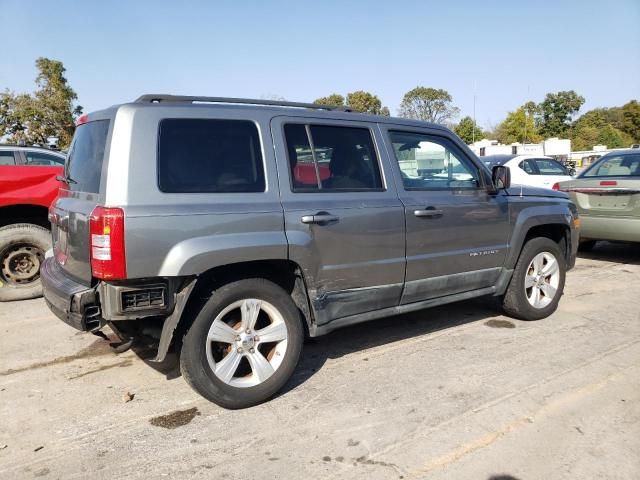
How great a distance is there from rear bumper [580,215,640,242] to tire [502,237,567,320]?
2.69 metres

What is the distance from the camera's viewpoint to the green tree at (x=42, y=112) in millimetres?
26531

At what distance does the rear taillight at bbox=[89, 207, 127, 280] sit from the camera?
2.83 meters

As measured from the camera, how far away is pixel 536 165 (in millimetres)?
13375

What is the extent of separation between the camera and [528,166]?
1322 cm

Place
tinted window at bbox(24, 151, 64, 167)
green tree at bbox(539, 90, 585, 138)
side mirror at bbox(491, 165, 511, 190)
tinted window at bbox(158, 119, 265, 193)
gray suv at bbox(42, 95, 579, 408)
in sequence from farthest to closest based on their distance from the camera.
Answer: green tree at bbox(539, 90, 585, 138) < tinted window at bbox(24, 151, 64, 167) < side mirror at bbox(491, 165, 511, 190) < tinted window at bbox(158, 119, 265, 193) < gray suv at bbox(42, 95, 579, 408)

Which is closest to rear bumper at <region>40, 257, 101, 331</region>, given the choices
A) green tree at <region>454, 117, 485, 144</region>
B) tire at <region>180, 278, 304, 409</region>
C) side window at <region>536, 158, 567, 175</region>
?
tire at <region>180, 278, 304, 409</region>

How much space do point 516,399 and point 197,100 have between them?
290 centimetres

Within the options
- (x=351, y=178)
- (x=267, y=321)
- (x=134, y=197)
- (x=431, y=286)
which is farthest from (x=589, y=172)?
(x=134, y=197)

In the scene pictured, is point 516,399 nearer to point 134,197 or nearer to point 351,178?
point 351,178

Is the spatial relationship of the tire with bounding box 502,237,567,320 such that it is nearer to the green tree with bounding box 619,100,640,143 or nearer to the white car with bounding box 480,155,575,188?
the white car with bounding box 480,155,575,188

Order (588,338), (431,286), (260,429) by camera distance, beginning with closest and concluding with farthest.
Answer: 1. (260,429)
2. (431,286)
3. (588,338)

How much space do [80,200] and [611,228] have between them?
23.3ft

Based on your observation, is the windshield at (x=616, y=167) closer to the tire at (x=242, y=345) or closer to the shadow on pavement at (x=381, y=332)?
the shadow on pavement at (x=381, y=332)

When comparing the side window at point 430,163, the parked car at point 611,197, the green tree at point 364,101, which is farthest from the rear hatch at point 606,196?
the green tree at point 364,101
